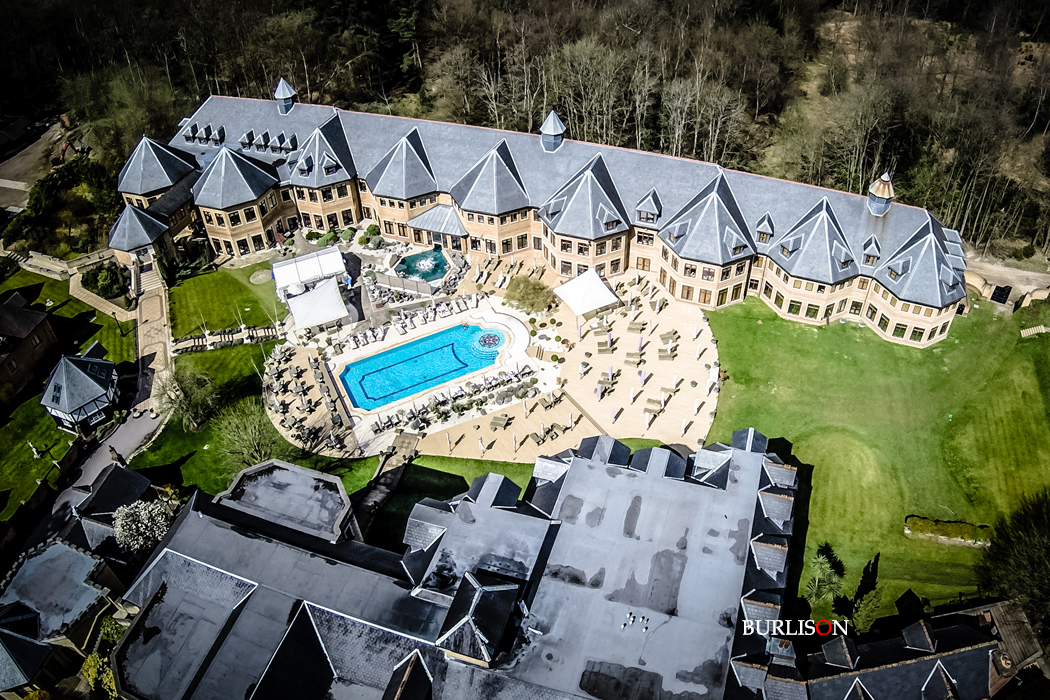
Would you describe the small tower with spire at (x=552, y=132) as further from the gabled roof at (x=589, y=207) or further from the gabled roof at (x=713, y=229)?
the gabled roof at (x=713, y=229)

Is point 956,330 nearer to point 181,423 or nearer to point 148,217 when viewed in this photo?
point 181,423

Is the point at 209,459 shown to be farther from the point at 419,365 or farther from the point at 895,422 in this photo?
the point at 895,422

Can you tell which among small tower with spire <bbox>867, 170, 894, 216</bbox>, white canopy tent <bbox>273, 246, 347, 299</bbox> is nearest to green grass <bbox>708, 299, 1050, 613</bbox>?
small tower with spire <bbox>867, 170, 894, 216</bbox>

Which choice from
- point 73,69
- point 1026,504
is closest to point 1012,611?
point 1026,504

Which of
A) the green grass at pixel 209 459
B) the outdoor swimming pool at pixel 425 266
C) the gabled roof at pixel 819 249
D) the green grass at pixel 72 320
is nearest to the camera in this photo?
the green grass at pixel 209 459

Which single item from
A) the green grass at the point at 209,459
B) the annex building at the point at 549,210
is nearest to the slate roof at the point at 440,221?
the annex building at the point at 549,210

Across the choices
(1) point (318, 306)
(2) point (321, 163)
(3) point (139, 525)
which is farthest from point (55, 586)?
(2) point (321, 163)
